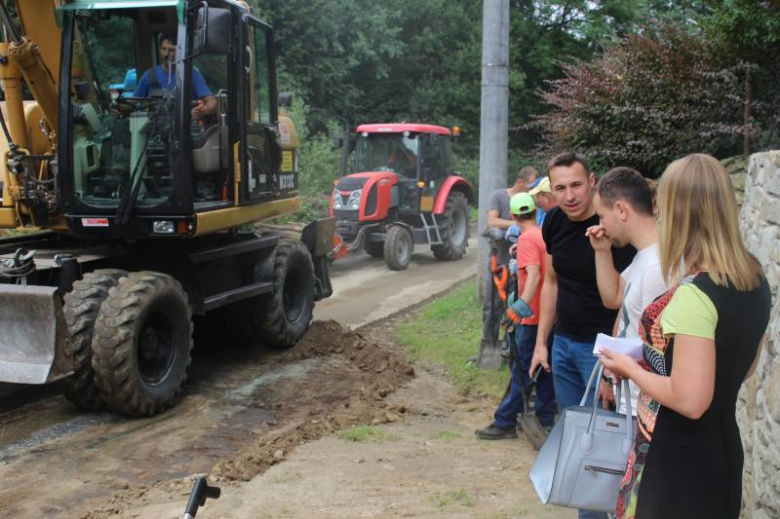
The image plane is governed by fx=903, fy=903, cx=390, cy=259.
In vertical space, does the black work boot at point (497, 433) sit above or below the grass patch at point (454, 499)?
below

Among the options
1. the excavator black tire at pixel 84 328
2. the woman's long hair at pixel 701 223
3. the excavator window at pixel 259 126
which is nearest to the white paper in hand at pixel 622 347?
the woman's long hair at pixel 701 223

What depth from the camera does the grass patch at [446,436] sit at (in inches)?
233

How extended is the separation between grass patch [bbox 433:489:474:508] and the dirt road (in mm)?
10

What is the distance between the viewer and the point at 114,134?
6934 millimetres

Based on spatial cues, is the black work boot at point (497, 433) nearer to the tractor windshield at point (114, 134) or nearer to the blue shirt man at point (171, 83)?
the tractor windshield at point (114, 134)

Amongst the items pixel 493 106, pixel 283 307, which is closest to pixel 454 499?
pixel 283 307

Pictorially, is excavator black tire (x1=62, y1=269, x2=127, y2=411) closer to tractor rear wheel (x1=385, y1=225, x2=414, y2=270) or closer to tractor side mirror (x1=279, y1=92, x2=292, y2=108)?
tractor side mirror (x1=279, y1=92, x2=292, y2=108)

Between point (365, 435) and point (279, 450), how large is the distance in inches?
24.7

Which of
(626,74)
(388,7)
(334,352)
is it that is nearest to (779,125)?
(626,74)

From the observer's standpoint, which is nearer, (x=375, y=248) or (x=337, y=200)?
(x=337, y=200)

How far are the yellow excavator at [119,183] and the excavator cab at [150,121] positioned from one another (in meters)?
0.01

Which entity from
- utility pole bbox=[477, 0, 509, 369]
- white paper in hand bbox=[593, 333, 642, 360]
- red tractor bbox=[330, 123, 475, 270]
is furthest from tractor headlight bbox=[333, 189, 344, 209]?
white paper in hand bbox=[593, 333, 642, 360]

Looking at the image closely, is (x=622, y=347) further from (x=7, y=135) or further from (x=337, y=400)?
(x=7, y=135)

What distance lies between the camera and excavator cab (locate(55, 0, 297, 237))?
6793 mm
